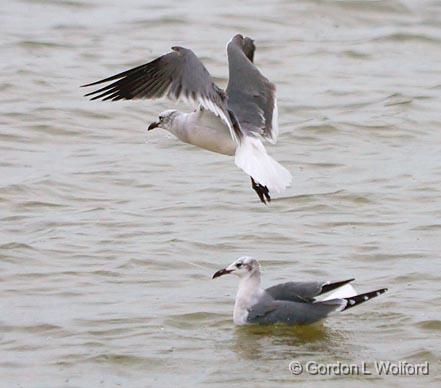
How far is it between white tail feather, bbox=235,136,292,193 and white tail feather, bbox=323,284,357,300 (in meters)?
0.68

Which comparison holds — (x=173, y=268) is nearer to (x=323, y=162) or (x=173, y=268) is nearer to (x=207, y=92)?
(x=207, y=92)

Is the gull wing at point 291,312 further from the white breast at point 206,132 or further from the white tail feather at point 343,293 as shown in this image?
the white breast at point 206,132

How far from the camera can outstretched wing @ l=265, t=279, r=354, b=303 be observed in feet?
26.5

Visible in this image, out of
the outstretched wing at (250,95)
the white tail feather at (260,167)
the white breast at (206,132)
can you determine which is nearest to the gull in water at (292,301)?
the white tail feather at (260,167)

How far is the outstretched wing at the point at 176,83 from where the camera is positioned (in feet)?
27.8

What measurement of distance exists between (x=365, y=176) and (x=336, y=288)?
3.64 m

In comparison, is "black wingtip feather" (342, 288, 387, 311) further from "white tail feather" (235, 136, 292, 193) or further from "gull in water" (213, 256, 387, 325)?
"white tail feather" (235, 136, 292, 193)

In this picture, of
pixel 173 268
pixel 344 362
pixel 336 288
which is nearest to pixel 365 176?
pixel 173 268

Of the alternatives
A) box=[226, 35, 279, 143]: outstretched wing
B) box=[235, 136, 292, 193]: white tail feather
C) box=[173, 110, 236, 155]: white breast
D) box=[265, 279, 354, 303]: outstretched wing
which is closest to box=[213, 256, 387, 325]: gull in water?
box=[265, 279, 354, 303]: outstretched wing

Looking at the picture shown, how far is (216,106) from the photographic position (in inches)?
332

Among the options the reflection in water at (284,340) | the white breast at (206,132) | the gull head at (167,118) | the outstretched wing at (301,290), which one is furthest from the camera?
the gull head at (167,118)

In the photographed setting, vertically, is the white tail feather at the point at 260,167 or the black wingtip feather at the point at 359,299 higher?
the white tail feather at the point at 260,167

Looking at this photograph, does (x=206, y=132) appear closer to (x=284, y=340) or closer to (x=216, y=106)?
(x=216, y=106)

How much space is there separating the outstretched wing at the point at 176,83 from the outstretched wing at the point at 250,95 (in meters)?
0.56
